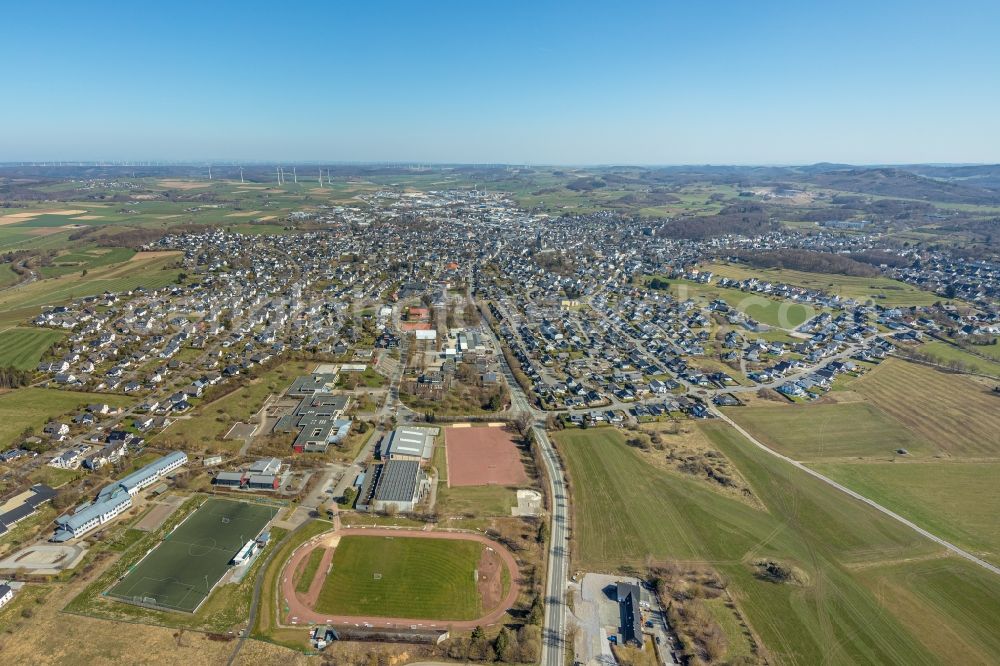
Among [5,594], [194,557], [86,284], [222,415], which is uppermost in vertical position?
[86,284]

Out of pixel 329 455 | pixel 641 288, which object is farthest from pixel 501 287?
pixel 329 455

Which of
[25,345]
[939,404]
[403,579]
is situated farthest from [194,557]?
[939,404]

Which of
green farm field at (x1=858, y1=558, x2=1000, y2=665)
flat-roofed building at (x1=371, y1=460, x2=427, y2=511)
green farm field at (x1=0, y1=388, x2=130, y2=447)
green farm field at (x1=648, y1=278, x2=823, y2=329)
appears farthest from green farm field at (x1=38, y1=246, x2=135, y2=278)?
green farm field at (x1=858, y1=558, x2=1000, y2=665)

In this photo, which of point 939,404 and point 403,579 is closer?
point 403,579

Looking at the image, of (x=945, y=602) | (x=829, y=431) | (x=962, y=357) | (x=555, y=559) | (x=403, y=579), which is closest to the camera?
(x=945, y=602)

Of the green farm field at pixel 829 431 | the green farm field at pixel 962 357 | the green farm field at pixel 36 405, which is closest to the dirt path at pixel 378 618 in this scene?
the green farm field at pixel 829 431

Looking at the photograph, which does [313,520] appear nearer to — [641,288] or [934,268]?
[641,288]

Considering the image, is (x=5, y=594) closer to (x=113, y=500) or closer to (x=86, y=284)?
(x=113, y=500)
